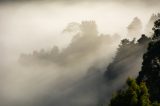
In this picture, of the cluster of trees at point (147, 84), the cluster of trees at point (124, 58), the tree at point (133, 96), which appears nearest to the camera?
the tree at point (133, 96)

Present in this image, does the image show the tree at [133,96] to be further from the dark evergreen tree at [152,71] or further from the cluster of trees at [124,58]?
the cluster of trees at [124,58]

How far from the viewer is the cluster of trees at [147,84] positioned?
4466 cm

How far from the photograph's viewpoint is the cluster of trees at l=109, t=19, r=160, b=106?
4466 centimetres

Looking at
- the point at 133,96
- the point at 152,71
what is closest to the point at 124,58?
the point at 152,71

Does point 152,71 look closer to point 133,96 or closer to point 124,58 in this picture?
point 133,96

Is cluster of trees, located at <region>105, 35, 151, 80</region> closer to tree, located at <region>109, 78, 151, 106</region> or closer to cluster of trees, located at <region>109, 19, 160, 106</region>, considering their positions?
cluster of trees, located at <region>109, 19, 160, 106</region>

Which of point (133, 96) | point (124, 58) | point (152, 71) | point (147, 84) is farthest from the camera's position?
point (124, 58)

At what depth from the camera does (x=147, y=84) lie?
58.1 meters

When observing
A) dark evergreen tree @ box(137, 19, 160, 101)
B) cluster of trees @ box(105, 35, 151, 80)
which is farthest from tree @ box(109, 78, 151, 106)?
cluster of trees @ box(105, 35, 151, 80)

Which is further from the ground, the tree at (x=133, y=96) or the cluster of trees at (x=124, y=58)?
the cluster of trees at (x=124, y=58)

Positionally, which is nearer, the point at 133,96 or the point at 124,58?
the point at 133,96

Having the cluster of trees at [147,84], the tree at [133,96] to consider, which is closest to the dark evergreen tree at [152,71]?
the cluster of trees at [147,84]

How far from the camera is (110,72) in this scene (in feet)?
574

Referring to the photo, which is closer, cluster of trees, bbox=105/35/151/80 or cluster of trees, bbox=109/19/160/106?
cluster of trees, bbox=109/19/160/106
